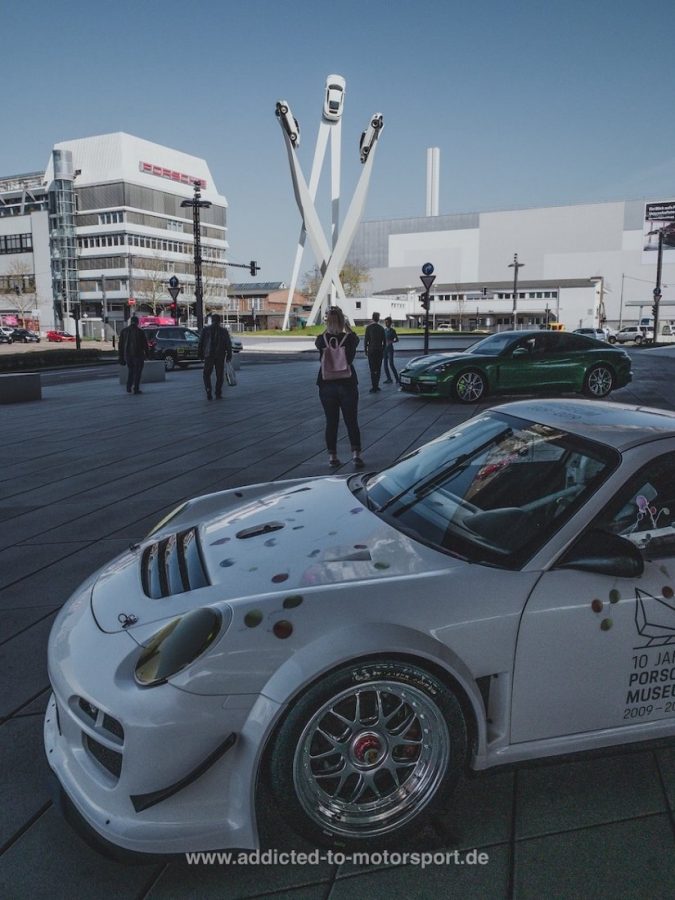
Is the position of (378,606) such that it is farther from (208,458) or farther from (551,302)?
(551,302)

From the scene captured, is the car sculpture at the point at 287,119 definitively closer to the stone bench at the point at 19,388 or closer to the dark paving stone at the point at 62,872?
the stone bench at the point at 19,388

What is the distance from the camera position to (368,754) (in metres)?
2.19

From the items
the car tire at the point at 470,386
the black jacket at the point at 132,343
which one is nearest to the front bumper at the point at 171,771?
the car tire at the point at 470,386

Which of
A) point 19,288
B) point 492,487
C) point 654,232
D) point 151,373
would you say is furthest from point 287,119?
point 492,487

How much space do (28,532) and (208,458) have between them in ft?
10.5

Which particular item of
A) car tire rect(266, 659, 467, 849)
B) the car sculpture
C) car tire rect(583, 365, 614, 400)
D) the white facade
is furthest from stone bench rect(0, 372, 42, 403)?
the white facade

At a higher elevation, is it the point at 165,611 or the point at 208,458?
the point at 165,611

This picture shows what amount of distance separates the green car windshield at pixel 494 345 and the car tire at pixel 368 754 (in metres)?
12.6

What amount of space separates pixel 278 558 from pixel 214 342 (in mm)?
12342

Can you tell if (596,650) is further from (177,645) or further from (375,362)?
(375,362)

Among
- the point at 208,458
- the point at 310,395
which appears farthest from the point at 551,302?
the point at 208,458

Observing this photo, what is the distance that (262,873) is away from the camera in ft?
6.93

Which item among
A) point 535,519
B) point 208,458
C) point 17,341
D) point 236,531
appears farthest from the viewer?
point 17,341

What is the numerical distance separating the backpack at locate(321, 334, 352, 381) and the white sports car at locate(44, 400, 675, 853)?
501 centimetres
